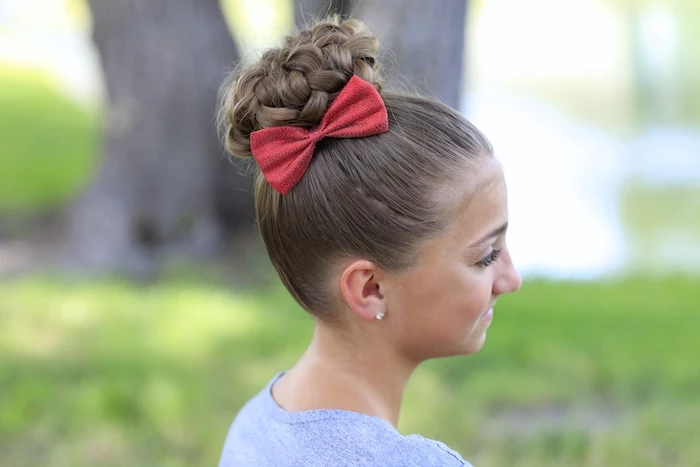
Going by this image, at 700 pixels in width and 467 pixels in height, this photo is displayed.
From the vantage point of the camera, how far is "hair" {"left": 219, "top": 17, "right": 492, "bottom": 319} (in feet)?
5.25

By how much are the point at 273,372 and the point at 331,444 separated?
2.01 m

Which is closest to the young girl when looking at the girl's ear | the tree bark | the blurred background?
the girl's ear

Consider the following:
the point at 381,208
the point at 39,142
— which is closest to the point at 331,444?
the point at 381,208

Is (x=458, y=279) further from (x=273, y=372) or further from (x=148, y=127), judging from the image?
(x=148, y=127)

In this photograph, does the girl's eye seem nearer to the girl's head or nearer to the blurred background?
the girl's head

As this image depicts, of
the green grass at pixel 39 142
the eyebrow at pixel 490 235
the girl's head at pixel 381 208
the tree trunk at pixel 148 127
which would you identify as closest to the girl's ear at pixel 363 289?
the girl's head at pixel 381 208

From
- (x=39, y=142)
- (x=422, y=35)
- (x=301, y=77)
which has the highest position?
(x=422, y=35)

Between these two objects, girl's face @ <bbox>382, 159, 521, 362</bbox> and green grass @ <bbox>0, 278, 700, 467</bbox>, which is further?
green grass @ <bbox>0, 278, 700, 467</bbox>

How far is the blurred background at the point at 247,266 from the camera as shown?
10.1 ft

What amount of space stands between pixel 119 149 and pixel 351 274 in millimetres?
3688

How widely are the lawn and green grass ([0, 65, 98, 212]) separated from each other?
2030 millimetres

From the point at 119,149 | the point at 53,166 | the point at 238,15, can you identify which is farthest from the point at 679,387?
the point at 238,15

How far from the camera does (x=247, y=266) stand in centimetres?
511

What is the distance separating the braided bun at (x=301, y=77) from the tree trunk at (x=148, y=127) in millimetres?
3380
